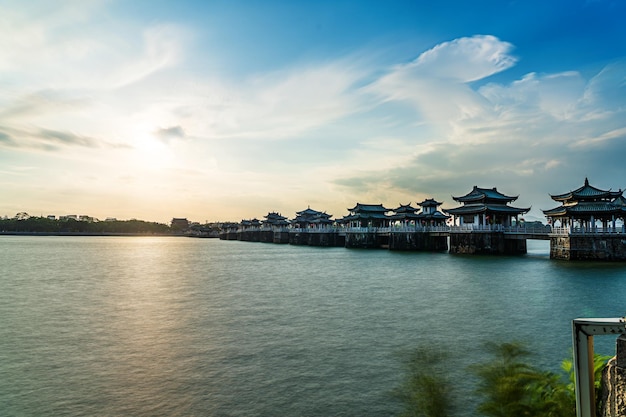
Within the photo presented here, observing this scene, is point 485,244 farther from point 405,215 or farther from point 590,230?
point 405,215

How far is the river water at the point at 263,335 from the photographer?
11.0 metres

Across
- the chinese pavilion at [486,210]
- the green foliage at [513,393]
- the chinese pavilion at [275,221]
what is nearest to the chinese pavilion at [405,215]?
the chinese pavilion at [486,210]

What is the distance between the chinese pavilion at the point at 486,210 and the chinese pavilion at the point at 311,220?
49.0m

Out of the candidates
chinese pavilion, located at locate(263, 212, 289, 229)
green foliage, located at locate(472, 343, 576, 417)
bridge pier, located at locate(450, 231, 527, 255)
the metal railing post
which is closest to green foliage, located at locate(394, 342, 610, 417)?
green foliage, located at locate(472, 343, 576, 417)

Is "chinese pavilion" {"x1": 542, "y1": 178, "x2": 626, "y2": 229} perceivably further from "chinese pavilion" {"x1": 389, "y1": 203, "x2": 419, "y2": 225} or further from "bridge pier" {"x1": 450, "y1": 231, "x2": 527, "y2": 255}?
"chinese pavilion" {"x1": 389, "y1": 203, "x2": 419, "y2": 225}

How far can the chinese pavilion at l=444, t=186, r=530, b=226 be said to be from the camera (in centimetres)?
5431

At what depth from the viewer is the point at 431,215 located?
7019 centimetres

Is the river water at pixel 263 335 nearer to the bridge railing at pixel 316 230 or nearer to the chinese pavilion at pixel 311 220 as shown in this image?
the bridge railing at pixel 316 230

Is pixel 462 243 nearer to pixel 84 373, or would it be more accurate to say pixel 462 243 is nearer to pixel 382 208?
pixel 382 208

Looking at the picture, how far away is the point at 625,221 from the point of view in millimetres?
42875

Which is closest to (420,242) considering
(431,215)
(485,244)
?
(431,215)

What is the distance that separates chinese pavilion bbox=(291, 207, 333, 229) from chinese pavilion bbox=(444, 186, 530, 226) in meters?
49.0

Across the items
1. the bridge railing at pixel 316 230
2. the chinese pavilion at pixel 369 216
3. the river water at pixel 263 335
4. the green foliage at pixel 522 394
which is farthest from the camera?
the bridge railing at pixel 316 230

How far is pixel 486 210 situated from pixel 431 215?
17151 mm
